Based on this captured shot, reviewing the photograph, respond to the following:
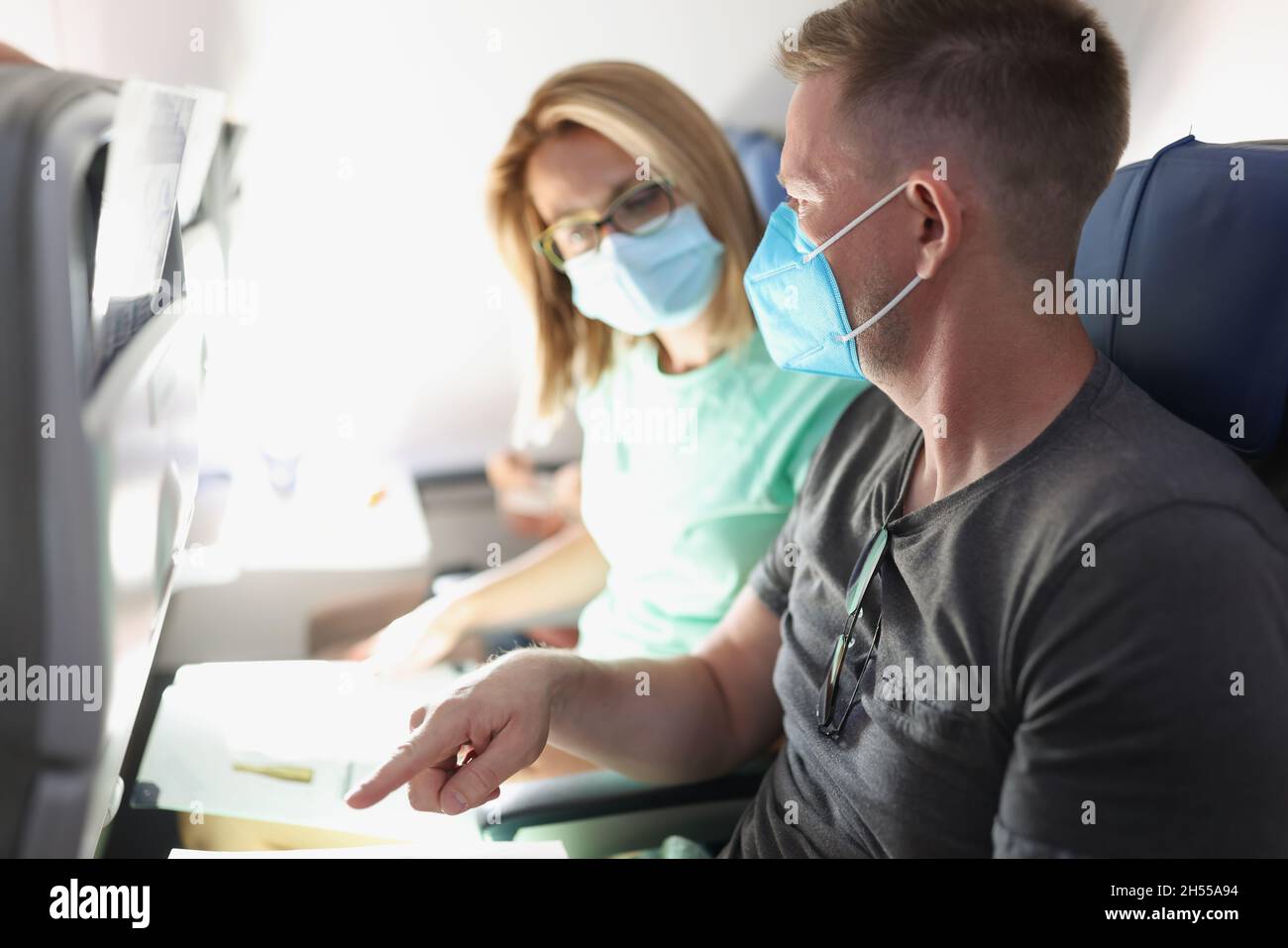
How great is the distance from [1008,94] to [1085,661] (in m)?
0.46

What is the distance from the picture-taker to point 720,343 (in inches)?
62.4

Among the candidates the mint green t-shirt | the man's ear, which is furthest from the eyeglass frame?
the mint green t-shirt

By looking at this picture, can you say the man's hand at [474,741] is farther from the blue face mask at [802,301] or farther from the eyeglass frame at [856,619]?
the blue face mask at [802,301]

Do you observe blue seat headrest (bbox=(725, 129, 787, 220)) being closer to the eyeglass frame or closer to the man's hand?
the eyeglass frame

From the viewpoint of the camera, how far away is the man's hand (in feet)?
3.08

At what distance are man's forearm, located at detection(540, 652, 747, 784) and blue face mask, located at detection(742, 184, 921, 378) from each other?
403 mm

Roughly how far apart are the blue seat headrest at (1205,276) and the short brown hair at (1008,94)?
0.10m

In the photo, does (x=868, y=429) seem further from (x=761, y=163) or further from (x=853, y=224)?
(x=761, y=163)

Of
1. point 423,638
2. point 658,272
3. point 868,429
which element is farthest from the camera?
point 423,638

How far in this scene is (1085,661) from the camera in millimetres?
772
